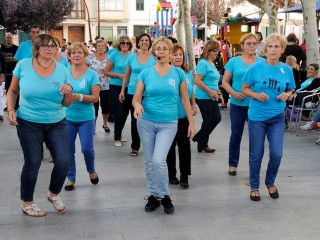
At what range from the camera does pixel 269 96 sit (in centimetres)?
555

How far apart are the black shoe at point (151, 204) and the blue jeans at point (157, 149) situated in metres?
0.06

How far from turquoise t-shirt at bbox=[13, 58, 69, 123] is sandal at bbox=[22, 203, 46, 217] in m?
0.86

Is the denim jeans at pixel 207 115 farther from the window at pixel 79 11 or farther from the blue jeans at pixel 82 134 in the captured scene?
the window at pixel 79 11

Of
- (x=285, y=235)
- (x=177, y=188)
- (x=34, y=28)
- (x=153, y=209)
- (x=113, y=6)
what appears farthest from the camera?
(x=113, y=6)

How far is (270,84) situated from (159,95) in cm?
120

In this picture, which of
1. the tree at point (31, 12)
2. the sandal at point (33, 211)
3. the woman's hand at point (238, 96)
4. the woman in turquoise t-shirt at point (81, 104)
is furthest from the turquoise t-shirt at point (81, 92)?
the tree at point (31, 12)

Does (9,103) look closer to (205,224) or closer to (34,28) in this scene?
(205,224)

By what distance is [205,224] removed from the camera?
4945 millimetres

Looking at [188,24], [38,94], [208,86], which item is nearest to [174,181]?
[208,86]

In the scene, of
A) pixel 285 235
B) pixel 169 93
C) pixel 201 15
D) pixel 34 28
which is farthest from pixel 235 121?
pixel 201 15

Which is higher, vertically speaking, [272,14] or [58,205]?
[272,14]

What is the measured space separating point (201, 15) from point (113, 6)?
11.4 m

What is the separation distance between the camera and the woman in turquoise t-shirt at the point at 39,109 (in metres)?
4.90

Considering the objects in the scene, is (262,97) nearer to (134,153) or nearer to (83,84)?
(83,84)
